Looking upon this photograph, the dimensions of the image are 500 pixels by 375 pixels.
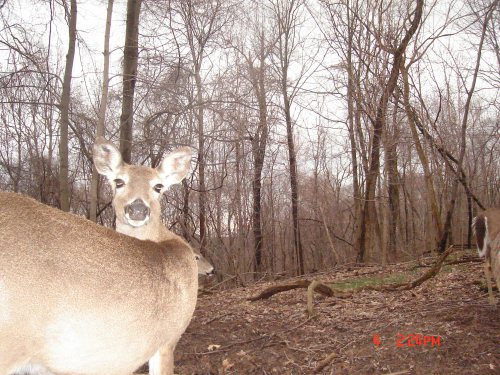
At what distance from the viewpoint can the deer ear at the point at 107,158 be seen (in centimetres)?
512

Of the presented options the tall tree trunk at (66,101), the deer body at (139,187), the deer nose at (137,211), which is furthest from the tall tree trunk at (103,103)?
the deer nose at (137,211)

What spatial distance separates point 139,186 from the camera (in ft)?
16.1

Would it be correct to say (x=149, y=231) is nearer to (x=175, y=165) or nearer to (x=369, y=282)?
(x=175, y=165)

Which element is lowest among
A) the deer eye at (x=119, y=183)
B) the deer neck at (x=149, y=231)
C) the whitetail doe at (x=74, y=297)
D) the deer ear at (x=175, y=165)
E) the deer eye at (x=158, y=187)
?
the whitetail doe at (x=74, y=297)

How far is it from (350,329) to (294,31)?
76.9 ft

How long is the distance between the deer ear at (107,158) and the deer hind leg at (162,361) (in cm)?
215

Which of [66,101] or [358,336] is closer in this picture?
[358,336]

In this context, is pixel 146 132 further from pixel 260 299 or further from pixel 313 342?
pixel 313 342

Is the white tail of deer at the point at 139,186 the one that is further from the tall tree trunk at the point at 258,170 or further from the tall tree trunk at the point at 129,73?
the tall tree trunk at the point at 258,170

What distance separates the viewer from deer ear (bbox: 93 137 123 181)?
5117 mm

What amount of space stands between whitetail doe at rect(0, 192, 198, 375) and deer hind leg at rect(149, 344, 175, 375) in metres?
0.22

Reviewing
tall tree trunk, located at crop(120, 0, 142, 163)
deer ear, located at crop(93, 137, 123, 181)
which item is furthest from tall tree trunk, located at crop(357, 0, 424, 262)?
deer ear, located at crop(93, 137, 123, 181)

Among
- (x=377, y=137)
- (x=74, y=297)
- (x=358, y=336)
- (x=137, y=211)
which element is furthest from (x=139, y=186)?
(x=377, y=137)
